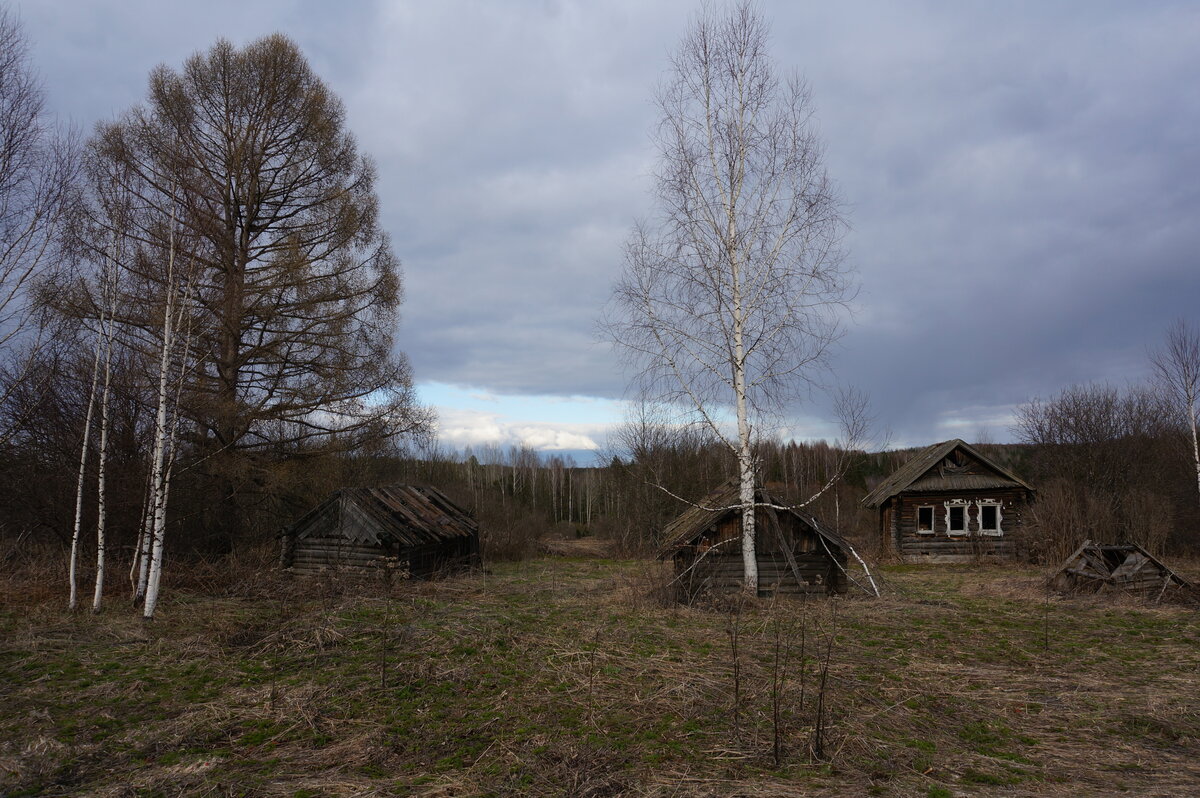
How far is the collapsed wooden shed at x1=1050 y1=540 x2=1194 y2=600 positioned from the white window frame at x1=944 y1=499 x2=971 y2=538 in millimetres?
11653

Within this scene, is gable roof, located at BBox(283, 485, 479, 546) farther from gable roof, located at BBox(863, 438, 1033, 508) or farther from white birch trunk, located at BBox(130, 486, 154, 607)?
gable roof, located at BBox(863, 438, 1033, 508)

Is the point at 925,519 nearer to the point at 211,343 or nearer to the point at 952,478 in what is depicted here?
the point at 952,478

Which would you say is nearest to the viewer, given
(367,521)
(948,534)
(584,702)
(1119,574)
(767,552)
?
(584,702)

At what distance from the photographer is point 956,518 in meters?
27.3

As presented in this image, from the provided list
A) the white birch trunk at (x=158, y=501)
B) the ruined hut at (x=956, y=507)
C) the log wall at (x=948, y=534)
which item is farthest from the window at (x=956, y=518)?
the white birch trunk at (x=158, y=501)

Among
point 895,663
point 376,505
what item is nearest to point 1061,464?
point 895,663

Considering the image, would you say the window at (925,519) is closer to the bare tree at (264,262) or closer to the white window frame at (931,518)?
the white window frame at (931,518)

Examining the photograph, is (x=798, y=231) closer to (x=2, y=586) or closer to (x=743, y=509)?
(x=743, y=509)

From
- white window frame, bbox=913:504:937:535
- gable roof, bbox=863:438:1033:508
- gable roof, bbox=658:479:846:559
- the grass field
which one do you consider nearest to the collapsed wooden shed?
the grass field

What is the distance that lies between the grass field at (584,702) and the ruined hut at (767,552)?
136cm

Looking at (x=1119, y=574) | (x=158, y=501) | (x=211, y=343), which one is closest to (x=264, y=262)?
(x=211, y=343)

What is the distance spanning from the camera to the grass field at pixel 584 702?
5215 mm

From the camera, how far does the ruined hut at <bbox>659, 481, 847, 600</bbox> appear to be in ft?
44.2

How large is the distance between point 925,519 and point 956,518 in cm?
115
